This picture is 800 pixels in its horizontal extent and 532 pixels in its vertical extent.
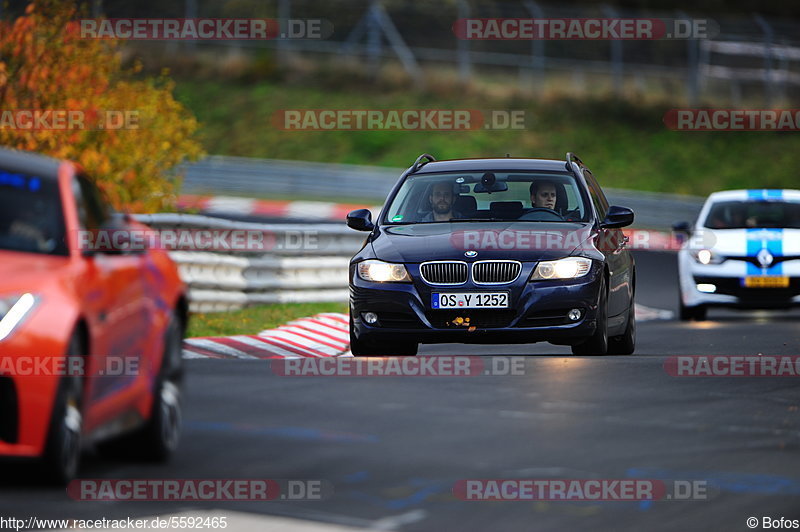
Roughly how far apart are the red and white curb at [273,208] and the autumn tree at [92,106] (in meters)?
12.3

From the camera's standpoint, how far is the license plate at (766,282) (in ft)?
67.9

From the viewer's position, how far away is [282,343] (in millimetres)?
16375

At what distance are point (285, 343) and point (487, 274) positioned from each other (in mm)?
3360

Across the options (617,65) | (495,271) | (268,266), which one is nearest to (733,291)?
(268,266)

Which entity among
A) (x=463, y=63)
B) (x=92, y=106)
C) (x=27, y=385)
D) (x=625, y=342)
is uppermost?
(x=27, y=385)

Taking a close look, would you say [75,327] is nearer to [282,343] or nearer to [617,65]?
[282,343]

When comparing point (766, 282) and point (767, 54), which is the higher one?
point (766, 282)

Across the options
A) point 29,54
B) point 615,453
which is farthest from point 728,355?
point 29,54

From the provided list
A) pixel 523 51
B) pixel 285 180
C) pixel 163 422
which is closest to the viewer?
pixel 163 422

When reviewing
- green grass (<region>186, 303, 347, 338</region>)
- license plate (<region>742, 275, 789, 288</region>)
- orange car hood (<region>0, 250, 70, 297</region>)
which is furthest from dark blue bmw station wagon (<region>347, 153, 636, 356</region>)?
license plate (<region>742, 275, 789, 288</region>)

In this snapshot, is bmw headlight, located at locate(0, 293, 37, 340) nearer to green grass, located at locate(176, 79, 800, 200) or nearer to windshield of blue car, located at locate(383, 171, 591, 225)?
windshield of blue car, located at locate(383, 171, 591, 225)

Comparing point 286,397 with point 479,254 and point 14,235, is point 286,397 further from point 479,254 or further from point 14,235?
point 14,235

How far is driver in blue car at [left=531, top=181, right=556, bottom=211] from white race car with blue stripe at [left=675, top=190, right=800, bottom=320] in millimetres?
6410

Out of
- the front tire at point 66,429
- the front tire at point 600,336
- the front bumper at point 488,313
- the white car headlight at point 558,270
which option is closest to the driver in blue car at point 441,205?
the front bumper at point 488,313
